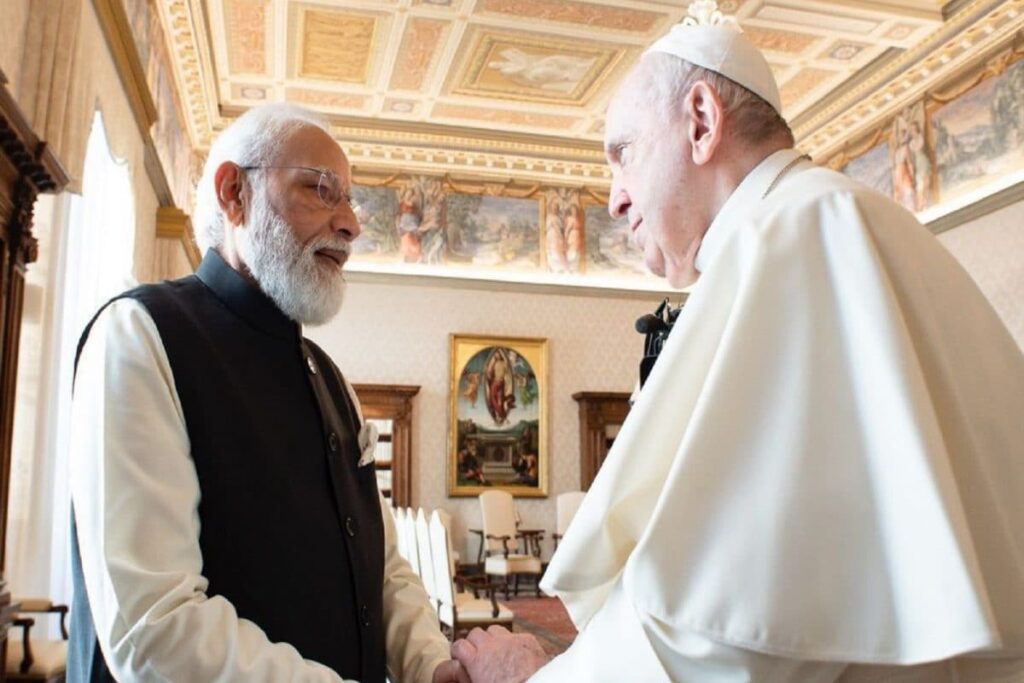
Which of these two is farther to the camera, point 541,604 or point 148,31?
point 541,604

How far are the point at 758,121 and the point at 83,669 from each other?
1.83 m

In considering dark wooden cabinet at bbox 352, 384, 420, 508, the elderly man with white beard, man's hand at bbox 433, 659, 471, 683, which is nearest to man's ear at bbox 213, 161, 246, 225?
the elderly man with white beard

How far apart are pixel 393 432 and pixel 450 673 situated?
1315 centimetres

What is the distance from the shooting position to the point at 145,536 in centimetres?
180

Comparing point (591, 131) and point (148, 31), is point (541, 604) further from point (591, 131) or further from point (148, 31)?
point (148, 31)

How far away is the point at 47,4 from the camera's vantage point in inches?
221

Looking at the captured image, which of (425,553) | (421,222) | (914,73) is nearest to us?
(425,553)

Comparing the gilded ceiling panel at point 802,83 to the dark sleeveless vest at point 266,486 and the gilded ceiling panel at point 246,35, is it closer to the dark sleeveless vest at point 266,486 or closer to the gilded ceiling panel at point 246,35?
the gilded ceiling panel at point 246,35

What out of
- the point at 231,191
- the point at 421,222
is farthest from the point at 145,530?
the point at 421,222

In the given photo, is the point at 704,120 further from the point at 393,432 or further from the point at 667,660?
the point at 393,432

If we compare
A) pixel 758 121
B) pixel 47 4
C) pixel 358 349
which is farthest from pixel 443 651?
pixel 358 349

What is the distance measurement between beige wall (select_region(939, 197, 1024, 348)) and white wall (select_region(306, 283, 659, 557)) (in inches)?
237

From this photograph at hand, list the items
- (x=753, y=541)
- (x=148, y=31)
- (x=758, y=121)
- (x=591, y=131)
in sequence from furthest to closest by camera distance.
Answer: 1. (x=591, y=131)
2. (x=148, y=31)
3. (x=758, y=121)
4. (x=753, y=541)

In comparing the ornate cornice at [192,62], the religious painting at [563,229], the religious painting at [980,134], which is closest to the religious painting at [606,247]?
the religious painting at [563,229]
